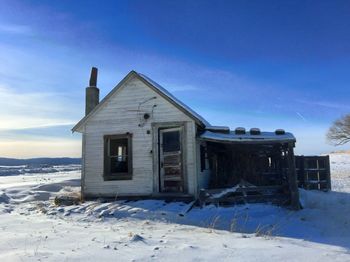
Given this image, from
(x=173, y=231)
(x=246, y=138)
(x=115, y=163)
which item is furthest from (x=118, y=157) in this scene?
(x=173, y=231)

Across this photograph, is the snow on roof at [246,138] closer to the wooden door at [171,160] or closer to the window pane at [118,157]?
the wooden door at [171,160]

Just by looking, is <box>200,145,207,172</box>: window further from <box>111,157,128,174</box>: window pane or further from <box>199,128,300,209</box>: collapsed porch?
<box>111,157,128,174</box>: window pane

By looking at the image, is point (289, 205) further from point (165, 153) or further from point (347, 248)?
point (347, 248)

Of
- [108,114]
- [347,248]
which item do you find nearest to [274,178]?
[108,114]

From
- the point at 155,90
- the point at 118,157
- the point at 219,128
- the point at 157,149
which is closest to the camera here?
the point at 157,149

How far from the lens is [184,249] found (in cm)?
795

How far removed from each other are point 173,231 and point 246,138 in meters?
5.78

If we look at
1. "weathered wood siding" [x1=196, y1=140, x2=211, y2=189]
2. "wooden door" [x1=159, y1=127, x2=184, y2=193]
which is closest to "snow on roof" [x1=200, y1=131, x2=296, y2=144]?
"weathered wood siding" [x1=196, y1=140, x2=211, y2=189]

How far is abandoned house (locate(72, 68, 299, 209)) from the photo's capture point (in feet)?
51.4

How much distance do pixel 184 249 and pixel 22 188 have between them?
18.2 metres

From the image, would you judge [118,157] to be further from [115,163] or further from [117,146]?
[117,146]

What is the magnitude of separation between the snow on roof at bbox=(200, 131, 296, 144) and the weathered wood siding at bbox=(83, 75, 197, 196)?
69 centimetres

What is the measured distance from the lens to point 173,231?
11047 millimetres

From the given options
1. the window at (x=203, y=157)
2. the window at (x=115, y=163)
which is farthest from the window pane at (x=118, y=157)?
the window at (x=203, y=157)
